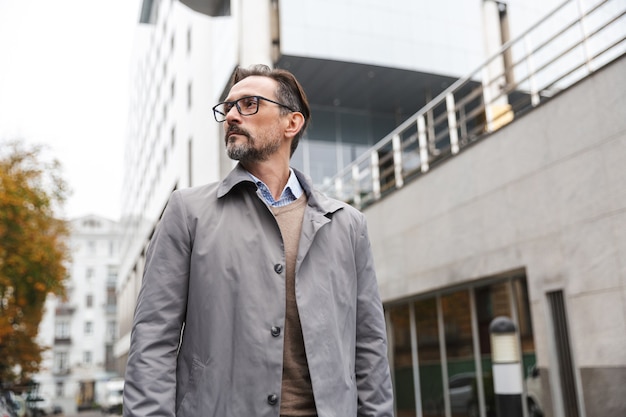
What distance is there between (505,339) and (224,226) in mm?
4168

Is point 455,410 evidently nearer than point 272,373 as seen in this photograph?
No

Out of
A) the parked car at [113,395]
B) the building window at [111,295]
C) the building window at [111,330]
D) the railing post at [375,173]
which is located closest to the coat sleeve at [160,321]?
the railing post at [375,173]

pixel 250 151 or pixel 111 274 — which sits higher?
pixel 111 274

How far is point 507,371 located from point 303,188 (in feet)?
12.5

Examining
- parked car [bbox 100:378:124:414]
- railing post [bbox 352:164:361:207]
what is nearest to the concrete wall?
railing post [bbox 352:164:361:207]

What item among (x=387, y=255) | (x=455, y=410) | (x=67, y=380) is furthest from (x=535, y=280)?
(x=67, y=380)

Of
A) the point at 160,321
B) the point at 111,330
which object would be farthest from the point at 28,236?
the point at 111,330

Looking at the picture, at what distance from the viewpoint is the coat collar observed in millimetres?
2285

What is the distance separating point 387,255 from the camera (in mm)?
12359

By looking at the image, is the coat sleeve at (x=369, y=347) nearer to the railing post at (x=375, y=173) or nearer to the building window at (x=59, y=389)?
the railing post at (x=375, y=173)

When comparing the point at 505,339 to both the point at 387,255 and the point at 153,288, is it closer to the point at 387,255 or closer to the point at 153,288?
the point at 153,288

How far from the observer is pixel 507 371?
5.60 metres

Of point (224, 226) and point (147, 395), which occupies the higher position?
point (224, 226)

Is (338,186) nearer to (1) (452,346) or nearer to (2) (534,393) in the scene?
(1) (452,346)
